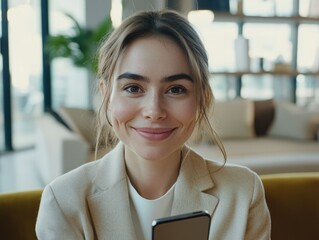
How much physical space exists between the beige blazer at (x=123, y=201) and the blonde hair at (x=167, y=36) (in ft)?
0.47

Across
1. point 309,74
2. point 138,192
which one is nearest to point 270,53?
point 309,74

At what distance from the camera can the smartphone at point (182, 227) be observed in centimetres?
72

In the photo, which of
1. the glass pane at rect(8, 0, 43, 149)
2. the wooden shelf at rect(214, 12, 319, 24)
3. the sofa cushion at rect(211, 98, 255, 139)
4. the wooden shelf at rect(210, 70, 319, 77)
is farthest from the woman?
the glass pane at rect(8, 0, 43, 149)

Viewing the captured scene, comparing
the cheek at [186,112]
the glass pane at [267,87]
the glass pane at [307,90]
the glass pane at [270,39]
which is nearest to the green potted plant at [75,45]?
the glass pane at [270,39]

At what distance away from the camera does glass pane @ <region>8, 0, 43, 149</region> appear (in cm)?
586

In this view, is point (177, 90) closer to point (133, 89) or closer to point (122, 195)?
point (133, 89)

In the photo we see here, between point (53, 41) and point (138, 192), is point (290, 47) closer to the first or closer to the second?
point (53, 41)

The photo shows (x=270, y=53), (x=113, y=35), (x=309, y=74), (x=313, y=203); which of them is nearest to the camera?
(x=113, y=35)

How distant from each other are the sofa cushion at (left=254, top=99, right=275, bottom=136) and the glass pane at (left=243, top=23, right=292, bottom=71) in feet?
3.96

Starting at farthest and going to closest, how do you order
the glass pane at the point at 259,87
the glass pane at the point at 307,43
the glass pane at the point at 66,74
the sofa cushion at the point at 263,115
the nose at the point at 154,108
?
the glass pane at the point at 66,74, the glass pane at the point at 259,87, the glass pane at the point at 307,43, the sofa cushion at the point at 263,115, the nose at the point at 154,108

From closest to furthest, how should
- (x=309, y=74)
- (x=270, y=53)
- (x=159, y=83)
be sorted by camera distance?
(x=159, y=83), (x=309, y=74), (x=270, y=53)

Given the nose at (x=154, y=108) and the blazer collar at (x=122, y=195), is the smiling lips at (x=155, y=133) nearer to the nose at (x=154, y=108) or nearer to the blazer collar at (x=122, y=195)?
the nose at (x=154, y=108)

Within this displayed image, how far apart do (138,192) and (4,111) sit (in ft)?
17.0

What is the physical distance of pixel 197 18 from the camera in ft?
15.8
